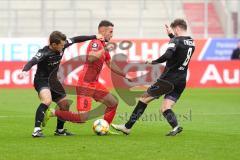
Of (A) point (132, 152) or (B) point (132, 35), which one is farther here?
(B) point (132, 35)

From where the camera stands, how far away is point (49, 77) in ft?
44.4

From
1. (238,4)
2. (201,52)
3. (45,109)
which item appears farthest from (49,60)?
(238,4)

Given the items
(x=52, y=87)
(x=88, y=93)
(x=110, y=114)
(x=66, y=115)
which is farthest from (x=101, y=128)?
(x=52, y=87)

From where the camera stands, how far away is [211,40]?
33.2m

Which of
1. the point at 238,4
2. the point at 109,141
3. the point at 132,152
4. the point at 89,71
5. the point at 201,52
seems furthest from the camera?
the point at 238,4

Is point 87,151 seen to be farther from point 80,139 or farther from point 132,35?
point 132,35

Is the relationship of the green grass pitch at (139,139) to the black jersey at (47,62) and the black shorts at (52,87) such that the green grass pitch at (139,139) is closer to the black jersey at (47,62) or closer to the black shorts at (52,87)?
the black shorts at (52,87)

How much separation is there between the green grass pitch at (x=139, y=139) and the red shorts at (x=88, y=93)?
599 millimetres

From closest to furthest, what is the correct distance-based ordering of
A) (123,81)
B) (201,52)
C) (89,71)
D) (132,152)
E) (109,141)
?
(132,152) → (109,141) → (89,71) → (123,81) → (201,52)

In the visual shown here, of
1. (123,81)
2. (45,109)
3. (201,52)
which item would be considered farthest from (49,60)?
(201,52)

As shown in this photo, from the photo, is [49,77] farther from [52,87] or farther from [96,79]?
[96,79]

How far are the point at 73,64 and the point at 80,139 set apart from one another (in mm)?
16451

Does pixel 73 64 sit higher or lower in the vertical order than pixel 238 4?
lower

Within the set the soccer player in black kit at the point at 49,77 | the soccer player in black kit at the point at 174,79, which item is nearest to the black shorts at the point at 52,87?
the soccer player in black kit at the point at 49,77
